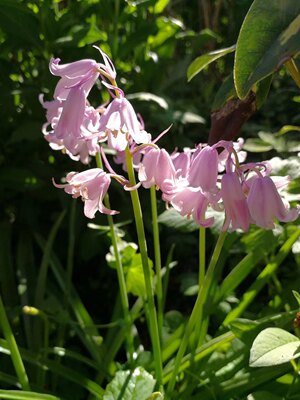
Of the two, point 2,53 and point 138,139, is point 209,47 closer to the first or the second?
point 2,53

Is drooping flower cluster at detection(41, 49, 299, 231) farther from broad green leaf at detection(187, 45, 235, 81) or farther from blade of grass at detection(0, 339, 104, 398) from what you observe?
blade of grass at detection(0, 339, 104, 398)

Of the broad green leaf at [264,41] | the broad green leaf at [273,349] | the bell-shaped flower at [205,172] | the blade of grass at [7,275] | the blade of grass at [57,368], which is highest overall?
the broad green leaf at [264,41]

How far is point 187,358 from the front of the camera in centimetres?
108

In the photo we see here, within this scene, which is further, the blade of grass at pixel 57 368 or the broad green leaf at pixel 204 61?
the blade of grass at pixel 57 368

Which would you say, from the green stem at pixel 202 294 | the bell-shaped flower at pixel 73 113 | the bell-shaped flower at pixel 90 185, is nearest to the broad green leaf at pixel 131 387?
the green stem at pixel 202 294

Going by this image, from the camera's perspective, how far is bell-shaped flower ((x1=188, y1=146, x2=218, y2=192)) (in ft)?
2.52

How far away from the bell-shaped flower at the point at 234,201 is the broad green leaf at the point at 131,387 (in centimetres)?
30

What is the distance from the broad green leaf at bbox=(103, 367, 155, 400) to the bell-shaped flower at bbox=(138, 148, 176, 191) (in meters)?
0.30

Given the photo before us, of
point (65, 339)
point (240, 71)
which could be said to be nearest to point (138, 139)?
point (240, 71)

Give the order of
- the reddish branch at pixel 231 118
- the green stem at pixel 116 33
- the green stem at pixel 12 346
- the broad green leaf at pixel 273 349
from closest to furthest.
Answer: the broad green leaf at pixel 273 349 < the reddish branch at pixel 231 118 < the green stem at pixel 12 346 < the green stem at pixel 116 33

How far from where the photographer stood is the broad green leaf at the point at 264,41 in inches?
27.2

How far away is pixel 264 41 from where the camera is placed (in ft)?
2.37

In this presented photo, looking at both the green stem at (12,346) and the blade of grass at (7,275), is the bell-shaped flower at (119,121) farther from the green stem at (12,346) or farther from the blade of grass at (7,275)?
the blade of grass at (7,275)

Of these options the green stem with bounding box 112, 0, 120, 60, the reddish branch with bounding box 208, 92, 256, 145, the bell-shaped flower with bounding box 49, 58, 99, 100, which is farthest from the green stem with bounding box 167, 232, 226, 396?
the green stem with bounding box 112, 0, 120, 60
